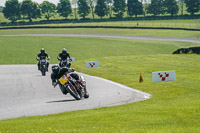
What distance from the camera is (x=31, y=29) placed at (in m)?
99.3

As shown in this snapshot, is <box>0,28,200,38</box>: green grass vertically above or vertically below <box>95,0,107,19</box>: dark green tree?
below

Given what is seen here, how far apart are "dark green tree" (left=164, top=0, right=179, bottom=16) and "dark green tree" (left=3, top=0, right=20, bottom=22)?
57346mm

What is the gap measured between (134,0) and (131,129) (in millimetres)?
155409

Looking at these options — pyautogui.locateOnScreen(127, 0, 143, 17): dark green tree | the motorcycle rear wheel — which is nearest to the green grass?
the motorcycle rear wheel

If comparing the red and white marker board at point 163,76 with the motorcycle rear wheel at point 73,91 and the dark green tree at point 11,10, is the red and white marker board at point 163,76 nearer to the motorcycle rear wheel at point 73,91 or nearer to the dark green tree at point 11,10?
the motorcycle rear wheel at point 73,91

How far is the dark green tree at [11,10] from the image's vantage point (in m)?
166

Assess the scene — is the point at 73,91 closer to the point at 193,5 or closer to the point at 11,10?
the point at 193,5

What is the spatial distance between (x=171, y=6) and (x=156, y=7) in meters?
8.32

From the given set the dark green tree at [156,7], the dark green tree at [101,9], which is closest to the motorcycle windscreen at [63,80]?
the dark green tree at [156,7]

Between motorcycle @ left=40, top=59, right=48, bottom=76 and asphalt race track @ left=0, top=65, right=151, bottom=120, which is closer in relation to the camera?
asphalt race track @ left=0, top=65, right=151, bottom=120

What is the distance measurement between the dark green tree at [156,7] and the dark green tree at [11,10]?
5141 centimetres

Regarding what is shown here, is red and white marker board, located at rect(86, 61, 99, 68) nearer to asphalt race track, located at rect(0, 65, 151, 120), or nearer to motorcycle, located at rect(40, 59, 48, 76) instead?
motorcycle, located at rect(40, 59, 48, 76)

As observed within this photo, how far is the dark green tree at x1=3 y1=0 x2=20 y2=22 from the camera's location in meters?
166

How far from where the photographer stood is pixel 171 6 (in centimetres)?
14800
